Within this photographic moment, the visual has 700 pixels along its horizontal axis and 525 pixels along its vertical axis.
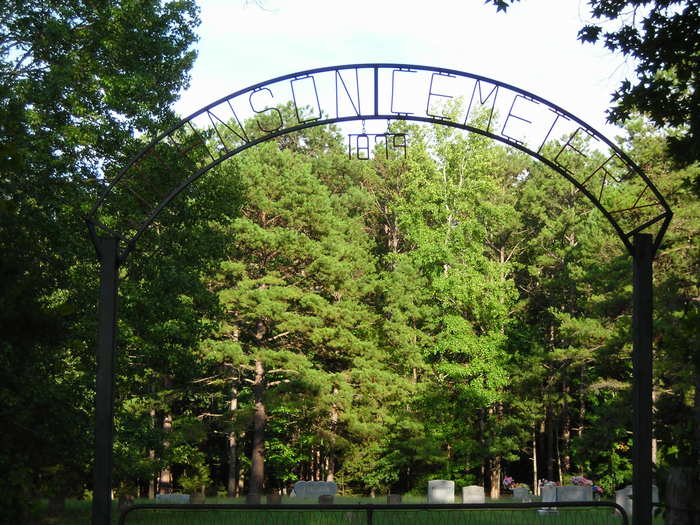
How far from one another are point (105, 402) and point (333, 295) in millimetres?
25672

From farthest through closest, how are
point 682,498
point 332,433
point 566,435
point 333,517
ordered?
point 566,435
point 332,433
point 333,517
point 682,498

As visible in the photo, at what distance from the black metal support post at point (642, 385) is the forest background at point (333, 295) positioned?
891 centimetres

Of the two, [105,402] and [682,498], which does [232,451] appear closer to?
[105,402]

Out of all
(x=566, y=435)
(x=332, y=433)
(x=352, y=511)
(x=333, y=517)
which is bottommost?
(x=333, y=517)

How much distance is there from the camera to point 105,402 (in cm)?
778

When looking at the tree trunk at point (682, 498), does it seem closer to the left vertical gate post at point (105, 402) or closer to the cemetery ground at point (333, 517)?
the cemetery ground at point (333, 517)

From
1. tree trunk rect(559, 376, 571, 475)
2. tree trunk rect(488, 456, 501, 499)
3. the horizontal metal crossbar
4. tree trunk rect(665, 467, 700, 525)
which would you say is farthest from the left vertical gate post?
tree trunk rect(559, 376, 571, 475)

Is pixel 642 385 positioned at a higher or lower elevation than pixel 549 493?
higher

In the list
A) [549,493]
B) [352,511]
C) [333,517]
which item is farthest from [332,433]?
[352,511]

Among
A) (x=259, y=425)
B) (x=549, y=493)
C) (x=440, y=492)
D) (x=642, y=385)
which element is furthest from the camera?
(x=259, y=425)

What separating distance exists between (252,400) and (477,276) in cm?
968

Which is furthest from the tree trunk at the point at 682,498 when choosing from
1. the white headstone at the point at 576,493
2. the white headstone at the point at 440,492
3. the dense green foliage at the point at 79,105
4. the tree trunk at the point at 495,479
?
the tree trunk at the point at 495,479

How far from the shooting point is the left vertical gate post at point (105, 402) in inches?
303

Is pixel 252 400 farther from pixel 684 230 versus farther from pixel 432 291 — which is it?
pixel 684 230
